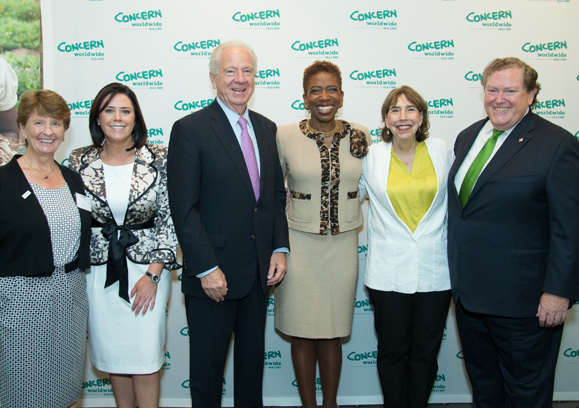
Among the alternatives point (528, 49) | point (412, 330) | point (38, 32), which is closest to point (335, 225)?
point (412, 330)

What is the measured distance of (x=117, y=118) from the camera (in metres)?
2.10

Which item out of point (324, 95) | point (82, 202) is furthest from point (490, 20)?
point (82, 202)

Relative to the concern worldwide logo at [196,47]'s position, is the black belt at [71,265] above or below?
below

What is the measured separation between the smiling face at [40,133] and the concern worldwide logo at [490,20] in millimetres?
2829

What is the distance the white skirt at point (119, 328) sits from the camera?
2154mm

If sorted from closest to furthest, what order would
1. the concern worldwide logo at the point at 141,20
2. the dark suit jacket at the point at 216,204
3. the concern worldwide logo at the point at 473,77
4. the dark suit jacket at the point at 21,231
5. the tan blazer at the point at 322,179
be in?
the dark suit jacket at the point at 21,231 < the dark suit jacket at the point at 216,204 < the tan blazer at the point at 322,179 < the concern worldwide logo at the point at 141,20 < the concern worldwide logo at the point at 473,77

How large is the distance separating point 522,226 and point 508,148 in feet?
1.26

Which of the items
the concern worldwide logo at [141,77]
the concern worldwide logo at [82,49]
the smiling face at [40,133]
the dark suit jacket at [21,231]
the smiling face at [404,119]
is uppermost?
the concern worldwide logo at [82,49]

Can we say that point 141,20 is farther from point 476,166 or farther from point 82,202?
point 476,166

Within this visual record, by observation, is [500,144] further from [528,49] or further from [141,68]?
[141,68]

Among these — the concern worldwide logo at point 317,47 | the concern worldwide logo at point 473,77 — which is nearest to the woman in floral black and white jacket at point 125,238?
the concern worldwide logo at point 317,47

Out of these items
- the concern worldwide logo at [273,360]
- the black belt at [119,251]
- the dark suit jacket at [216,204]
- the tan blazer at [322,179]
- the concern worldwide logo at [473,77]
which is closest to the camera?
the dark suit jacket at [216,204]

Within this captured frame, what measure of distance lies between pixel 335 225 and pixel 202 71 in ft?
5.11

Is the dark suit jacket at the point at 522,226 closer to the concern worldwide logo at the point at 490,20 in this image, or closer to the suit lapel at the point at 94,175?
the concern worldwide logo at the point at 490,20
